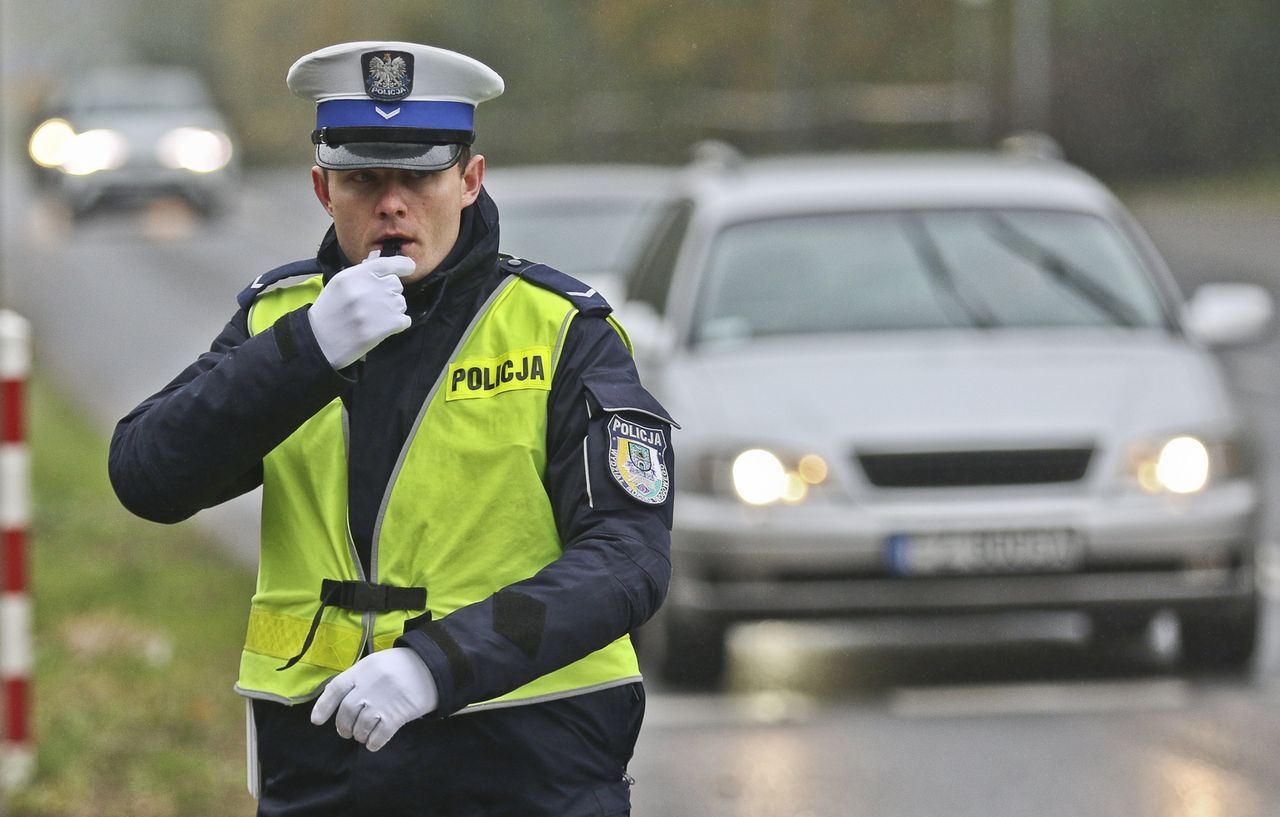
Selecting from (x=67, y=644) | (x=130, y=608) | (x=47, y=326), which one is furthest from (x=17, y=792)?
(x=47, y=326)

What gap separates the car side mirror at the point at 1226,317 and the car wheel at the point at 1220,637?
1105mm

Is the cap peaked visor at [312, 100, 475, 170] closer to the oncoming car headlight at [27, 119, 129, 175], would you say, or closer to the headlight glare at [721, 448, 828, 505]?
the headlight glare at [721, 448, 828, 505]

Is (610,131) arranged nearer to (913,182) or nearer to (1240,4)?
(1240,4)

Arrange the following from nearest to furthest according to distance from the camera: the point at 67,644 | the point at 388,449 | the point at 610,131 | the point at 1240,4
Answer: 1. the point at 388,449
2. the point at 67,644
3. the point at 1240,4
4. the point at 610,131

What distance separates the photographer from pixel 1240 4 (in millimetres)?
47531

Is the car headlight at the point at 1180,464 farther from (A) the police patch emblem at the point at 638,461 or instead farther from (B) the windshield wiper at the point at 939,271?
(A) the police patch emblem at the point at 638,461

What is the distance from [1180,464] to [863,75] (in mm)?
45601

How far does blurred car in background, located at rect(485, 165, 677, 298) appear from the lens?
478 inches

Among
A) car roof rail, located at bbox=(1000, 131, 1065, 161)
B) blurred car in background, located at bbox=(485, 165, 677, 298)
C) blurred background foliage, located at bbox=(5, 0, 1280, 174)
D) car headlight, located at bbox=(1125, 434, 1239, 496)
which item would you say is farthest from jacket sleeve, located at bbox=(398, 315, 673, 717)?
blurred background foliage, located at bbox=(5, 0, 1280, 174)

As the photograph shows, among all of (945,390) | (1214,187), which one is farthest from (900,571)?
(1214,187)

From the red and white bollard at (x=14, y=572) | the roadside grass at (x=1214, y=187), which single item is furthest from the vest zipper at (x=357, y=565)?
the roadside grass at (x=1214, y=187)

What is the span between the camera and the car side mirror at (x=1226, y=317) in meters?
8.41

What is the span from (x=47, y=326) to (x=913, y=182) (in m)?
14.6

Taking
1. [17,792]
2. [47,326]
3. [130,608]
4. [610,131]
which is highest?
[17,792]
